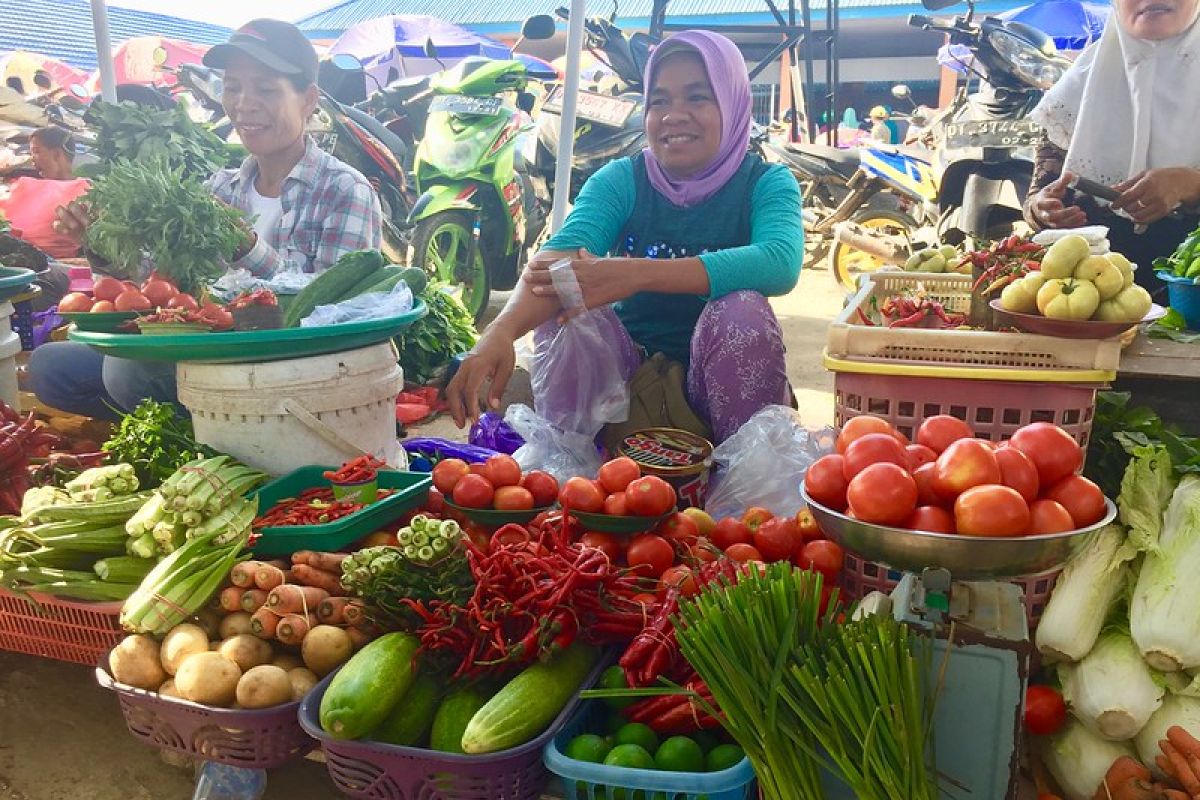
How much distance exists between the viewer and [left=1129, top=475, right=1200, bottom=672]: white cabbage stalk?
174 centimetres

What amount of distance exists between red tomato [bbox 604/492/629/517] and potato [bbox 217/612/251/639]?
0.89 metres

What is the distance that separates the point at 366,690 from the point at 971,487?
1144mm

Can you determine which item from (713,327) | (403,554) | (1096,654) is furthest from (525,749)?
(713,327)

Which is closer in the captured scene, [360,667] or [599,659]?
[360,667]

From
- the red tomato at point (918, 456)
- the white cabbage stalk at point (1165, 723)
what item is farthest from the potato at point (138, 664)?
the white cabbage stalk at point (1165, 723)

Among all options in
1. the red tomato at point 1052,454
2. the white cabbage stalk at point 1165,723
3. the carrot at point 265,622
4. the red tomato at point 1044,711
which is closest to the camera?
the red tomato at point 1052,454

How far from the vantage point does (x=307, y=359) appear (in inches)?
104

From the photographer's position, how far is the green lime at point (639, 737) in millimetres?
1626

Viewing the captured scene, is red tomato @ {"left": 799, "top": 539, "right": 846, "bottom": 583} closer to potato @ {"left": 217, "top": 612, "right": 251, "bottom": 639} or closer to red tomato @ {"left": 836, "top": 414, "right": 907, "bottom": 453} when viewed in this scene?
red tomato @ {"left": 836, "top": 414, "right": 907, "bottom": 453}

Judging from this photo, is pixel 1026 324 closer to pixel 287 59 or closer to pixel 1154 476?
pixel 1154 476

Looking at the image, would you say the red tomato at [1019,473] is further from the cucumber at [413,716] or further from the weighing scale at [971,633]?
the cucumber at [413,716]

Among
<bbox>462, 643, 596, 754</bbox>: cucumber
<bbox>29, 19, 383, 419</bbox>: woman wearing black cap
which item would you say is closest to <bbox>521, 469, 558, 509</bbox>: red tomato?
<bbox>462, 643, 596, 754</bbox>: cucumber

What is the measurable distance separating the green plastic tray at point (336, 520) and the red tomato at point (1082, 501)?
1.63 metres

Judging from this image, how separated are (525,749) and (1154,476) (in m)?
1.62
